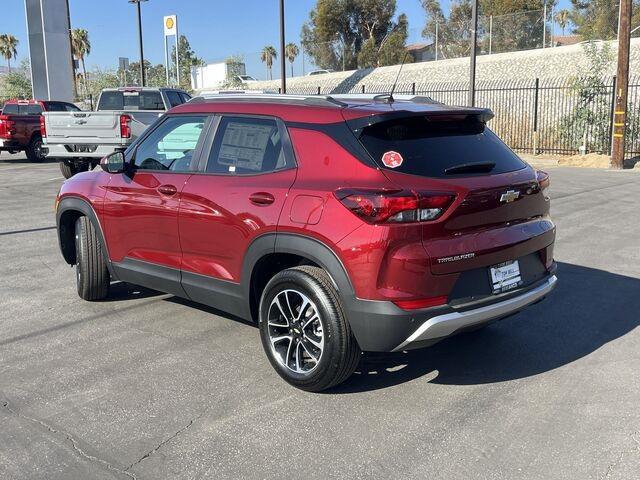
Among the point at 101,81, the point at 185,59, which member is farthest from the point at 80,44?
the point at 101,81

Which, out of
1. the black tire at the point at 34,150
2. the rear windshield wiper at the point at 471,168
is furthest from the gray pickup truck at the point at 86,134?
the rear windshield wiper at the point at 471,168

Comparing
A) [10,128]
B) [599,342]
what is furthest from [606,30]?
[599,342]

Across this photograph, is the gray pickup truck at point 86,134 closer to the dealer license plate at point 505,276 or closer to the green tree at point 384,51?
the dealer license plate at point 505,276

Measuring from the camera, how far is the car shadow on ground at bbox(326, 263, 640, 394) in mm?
Answer: 4246

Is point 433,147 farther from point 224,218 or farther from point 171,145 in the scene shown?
A: point 171,145

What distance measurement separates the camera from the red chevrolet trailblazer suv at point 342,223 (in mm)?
3533

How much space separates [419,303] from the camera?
139 inches

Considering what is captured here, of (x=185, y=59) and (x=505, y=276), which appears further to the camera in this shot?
(x=185, y=59)

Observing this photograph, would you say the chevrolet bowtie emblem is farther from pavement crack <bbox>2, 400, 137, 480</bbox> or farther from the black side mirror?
the black side mirror

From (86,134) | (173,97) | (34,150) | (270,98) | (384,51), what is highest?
(384,51)

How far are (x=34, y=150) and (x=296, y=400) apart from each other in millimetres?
19773

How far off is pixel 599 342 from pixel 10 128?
62.5 ft

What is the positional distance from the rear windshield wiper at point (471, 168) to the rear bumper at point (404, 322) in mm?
786

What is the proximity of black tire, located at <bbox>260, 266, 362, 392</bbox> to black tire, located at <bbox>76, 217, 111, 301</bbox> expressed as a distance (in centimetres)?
227
